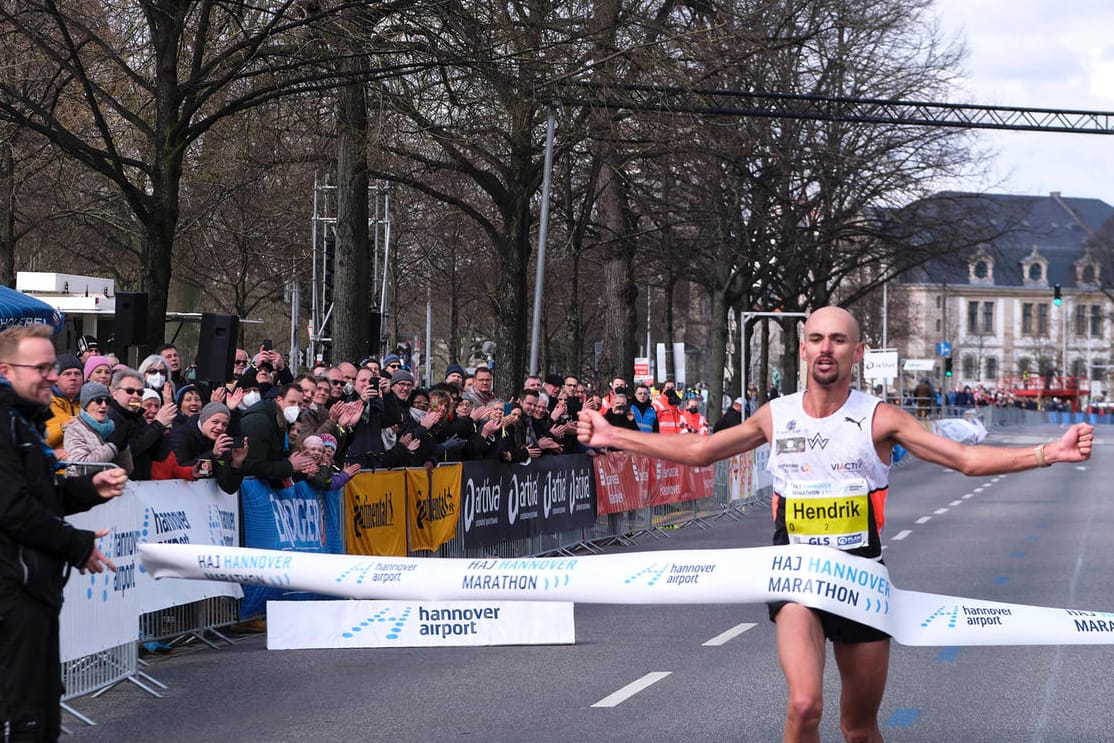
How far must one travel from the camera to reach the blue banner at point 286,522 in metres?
12.4

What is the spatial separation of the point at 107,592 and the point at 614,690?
2.84m

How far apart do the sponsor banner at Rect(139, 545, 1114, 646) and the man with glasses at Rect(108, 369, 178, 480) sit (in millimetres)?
3929

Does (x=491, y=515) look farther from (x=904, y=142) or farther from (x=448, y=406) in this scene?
(x=904, y=142)

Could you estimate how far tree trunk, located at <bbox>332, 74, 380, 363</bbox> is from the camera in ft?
71.0

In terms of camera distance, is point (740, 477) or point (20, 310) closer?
point (20, 310)

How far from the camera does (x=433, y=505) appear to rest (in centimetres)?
1558

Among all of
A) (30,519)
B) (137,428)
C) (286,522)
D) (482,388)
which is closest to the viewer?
(30,519)

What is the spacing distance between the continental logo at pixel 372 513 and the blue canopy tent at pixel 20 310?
4807 mm

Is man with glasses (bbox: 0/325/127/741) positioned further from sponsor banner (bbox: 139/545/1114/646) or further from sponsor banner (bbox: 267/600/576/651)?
sponsor banner (bbox: 267/600/576/651)

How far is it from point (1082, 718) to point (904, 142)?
35392mm

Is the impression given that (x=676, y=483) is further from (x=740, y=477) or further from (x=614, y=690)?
(x=614, y=690)

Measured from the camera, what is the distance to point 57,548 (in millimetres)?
6031

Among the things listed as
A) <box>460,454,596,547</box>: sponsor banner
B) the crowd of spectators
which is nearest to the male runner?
the crowd of spectators

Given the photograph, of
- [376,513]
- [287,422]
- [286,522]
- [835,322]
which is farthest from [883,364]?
[835,322]
